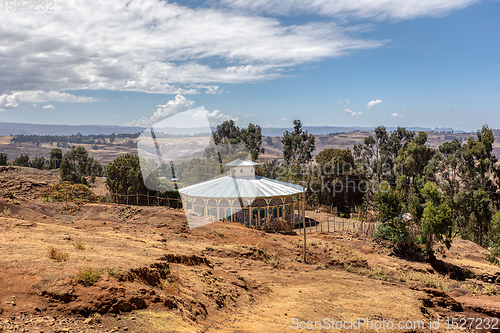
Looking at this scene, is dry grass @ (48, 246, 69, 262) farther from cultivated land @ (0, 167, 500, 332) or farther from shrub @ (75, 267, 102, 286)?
shrub @ (75, 267, 102, 286)

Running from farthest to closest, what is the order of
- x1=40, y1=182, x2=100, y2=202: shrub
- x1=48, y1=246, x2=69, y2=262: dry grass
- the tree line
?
x1=40, y1=182, x2=100, y2=202: shrub
the tree line
x1=48, y1=246, x2=69, y2=262: dry grass

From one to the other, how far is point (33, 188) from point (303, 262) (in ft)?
163

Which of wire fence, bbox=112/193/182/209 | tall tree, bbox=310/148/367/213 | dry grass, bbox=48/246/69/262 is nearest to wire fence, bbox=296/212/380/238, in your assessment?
tall tree, bbox=310/148/367/213

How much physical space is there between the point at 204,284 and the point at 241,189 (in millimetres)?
25897

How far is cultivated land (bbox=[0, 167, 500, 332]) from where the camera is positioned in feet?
28.7

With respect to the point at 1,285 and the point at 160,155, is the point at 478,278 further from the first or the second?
the point at 1,285

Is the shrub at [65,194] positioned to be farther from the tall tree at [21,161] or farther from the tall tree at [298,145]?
the tall tree at [21,161]

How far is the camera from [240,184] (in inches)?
1592

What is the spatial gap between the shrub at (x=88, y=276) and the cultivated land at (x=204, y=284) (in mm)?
34

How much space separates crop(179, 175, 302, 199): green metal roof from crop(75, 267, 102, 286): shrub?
89.4 feet

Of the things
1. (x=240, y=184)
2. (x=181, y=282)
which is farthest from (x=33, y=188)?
(x=181, y=282)

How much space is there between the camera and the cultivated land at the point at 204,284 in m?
8.76

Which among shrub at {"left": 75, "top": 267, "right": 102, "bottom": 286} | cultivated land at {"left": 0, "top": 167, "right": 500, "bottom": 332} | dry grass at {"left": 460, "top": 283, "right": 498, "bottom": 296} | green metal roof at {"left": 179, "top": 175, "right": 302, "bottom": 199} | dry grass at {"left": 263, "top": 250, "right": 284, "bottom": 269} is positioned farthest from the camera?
green metal roof at {"left": 179, "top": 175, "right": 302, "bottom": 199}

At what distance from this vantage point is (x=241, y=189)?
39.2 m
